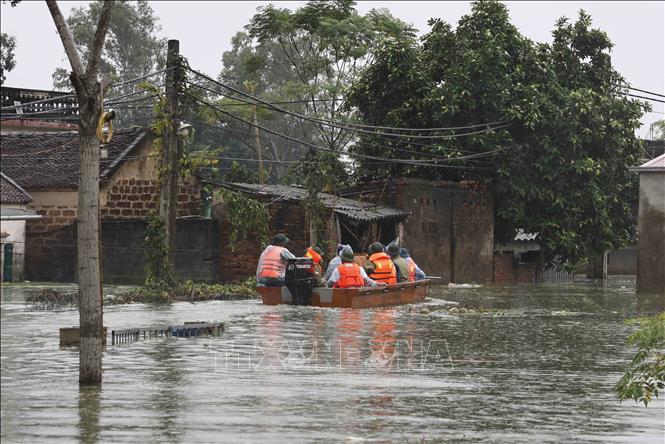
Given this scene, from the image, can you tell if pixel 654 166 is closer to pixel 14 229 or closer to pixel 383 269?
pixel 383 269

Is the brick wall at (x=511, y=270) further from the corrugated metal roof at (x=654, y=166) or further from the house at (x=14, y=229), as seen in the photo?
the house at (x=14, y=229)

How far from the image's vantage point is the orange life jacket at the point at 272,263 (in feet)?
93.7

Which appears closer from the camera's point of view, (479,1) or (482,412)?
(482,412)

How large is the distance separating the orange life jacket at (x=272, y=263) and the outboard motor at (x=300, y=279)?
61cm

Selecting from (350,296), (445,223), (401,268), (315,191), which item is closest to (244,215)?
(315,191)

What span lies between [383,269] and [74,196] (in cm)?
1273

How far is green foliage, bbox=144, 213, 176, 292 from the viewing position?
29688mm

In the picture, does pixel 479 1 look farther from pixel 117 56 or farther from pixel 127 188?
pixel 117 56

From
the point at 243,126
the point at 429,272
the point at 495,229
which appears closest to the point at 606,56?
the point at 495,229

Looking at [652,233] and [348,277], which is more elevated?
[652,233]

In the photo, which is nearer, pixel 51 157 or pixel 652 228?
pixel 652 228

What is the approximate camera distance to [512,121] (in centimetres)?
4303

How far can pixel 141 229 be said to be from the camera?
35750mm

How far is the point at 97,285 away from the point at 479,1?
33391 millimetres
